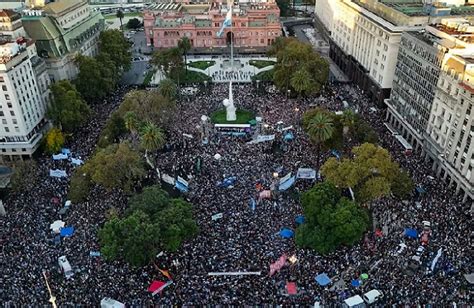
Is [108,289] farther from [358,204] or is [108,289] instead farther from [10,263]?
[358,204]

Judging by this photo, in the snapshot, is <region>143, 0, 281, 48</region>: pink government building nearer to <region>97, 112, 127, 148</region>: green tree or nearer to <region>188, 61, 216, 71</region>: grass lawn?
<region>188, 61, 216, 71</region>: grass lawn

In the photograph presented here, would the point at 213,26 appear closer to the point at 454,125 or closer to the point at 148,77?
the point at 148,77

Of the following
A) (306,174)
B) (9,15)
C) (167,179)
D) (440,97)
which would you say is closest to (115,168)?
(167,179)

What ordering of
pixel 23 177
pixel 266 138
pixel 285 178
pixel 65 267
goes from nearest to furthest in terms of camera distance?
pixel 65 267 < pixel 23 177 < pixel 285 178 < pixel 266 138

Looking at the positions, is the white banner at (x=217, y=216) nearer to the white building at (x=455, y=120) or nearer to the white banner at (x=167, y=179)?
the white banner at (x=167, y=179)

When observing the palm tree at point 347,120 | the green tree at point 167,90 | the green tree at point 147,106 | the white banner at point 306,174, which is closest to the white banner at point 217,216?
the white banner at point 306,174

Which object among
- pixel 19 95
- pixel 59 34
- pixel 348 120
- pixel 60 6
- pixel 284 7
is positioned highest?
pixel 60 6

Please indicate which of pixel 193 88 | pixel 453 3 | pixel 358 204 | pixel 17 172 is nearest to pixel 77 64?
pixel 193 88
